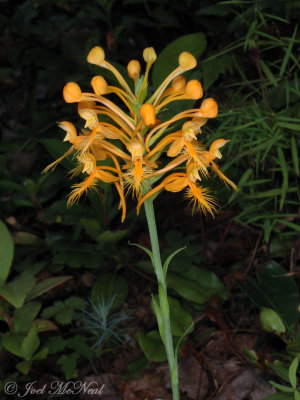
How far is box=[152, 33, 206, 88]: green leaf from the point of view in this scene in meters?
2.13

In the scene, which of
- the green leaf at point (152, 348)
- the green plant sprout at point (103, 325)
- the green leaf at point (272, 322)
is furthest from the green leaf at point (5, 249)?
the green leaf at point (272, 322)

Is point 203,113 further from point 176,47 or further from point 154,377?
point 154,377

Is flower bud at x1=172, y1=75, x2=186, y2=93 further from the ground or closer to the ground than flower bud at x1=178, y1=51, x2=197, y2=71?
closer to the ground

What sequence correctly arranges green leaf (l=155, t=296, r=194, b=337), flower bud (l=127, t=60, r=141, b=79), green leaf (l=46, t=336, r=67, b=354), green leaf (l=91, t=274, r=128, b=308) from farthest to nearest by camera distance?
green leaf (l=91, t=274, r=128, b=308) → green leaf (l=46, t=336, r=67, b=354) → green leaf (l=155, t=296, r=194, b=337) → flower bud (l=127, t=60, r=141, b=79)

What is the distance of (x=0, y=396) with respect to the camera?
1.85 metres

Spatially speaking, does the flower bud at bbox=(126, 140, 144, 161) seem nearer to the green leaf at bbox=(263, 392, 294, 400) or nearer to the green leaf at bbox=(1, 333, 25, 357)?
the green leaf at bbox=(263, 392, 294, 400)

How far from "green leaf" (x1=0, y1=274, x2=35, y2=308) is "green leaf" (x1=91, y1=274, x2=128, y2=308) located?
1.31 ft

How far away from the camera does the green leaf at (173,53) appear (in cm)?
213

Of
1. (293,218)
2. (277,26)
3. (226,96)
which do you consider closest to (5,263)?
(293,218)

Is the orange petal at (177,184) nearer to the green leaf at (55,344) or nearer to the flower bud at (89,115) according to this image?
the flower bud at (89,115)

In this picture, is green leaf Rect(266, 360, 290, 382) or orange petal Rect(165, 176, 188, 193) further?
green leaf Rect(266, 360, 290, 382)

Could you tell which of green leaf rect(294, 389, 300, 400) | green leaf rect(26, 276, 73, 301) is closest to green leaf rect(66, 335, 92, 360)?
green leaf rect(26, 276, 73, 301)

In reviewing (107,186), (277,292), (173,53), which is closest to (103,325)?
(107,186)

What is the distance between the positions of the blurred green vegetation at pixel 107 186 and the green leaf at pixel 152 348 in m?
0.02
